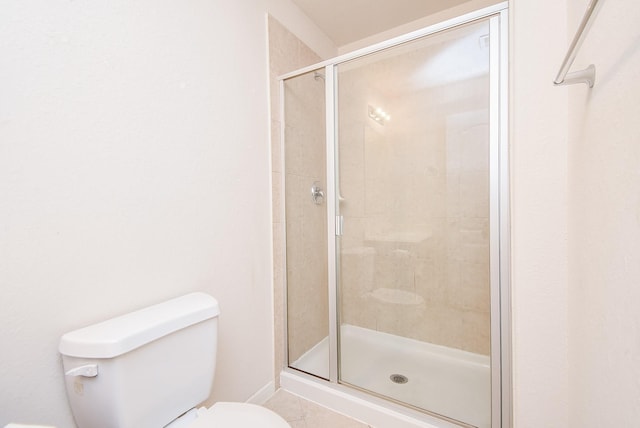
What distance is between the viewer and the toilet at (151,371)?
77 centimetres

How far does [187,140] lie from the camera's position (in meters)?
1.18

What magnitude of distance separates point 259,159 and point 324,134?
0.39 metres

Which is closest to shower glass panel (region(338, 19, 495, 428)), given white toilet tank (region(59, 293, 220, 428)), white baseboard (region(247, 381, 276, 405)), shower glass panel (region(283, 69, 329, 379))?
shower glass panel (region(283, 69, 329, 379))

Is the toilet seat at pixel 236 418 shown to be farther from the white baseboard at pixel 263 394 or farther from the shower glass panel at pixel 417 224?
the shower glass panel at pixel 417 224

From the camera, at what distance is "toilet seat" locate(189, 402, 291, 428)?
35.0 inches

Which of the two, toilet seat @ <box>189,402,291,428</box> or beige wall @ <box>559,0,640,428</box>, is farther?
toilet seat @ <box>189,402,291,428</box>

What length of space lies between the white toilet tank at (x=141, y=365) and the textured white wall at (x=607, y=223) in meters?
1.08

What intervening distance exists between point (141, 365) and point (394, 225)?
145cm

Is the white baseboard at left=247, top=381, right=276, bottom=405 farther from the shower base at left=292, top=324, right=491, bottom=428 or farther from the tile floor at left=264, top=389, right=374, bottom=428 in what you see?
the shower base at left=292, top=324, right=491, bottom=428

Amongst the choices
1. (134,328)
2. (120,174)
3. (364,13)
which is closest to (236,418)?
(134,328)

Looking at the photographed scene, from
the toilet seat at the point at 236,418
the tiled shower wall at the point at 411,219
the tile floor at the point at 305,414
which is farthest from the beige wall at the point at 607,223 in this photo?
the tile floor at the point at 305,414

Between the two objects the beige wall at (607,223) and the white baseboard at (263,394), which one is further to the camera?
the white baseboard at (263,394)

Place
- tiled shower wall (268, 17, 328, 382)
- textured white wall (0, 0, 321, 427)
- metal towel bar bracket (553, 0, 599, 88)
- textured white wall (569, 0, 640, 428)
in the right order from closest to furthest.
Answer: textured white wall (569, 0, 640, 428) < metal towel bar bracket (553, 0, 599, 88) < textured white wall (0, 0, 321, 427) < tiled shower wall (268, 17, 328, 382)

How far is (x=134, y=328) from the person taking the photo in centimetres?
82
